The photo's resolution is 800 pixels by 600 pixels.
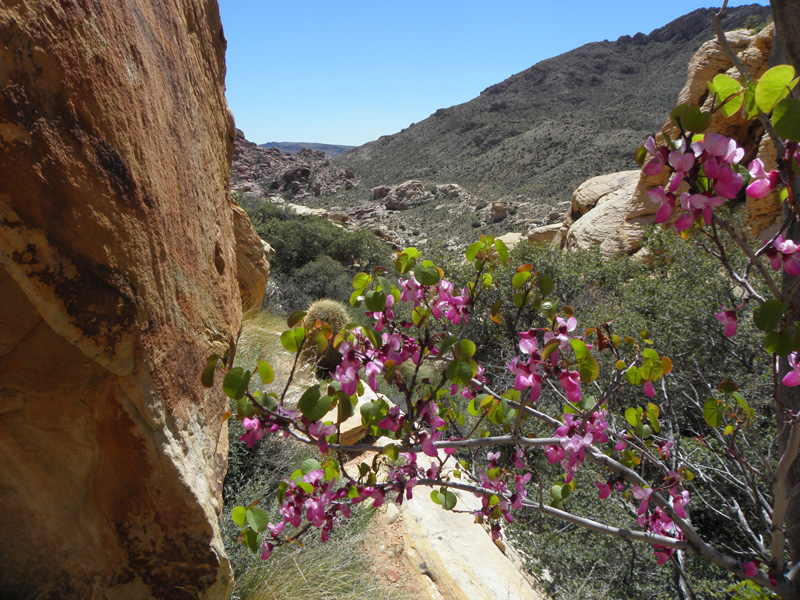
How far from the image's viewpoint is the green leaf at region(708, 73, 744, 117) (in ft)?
2.92

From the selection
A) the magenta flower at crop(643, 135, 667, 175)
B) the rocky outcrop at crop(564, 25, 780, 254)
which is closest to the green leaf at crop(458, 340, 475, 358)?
the magenta flower at crop(643, 135, 667, 175)

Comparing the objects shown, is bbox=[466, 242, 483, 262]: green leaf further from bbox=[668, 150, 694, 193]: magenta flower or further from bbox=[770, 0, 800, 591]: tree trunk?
bbox=[770, 0, 800, 591]: tree trunk

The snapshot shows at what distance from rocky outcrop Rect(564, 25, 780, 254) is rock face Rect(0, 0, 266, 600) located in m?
9.08

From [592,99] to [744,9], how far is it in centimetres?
1921

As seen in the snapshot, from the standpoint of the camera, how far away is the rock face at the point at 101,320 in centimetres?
138

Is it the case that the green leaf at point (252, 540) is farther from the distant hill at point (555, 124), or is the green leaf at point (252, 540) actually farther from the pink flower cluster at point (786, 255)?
the distant hill at point (555, 124)

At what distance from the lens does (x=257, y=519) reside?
3.93 feet

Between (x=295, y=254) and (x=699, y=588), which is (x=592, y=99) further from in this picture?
(x=699, y=588)

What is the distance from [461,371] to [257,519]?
2.15 feet

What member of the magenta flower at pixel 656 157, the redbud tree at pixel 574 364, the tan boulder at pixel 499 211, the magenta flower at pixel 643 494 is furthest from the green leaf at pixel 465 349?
the tan boulder at pixel 499 211

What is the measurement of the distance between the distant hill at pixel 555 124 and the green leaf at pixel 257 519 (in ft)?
95.7

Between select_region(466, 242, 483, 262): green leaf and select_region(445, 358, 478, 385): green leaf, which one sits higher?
select_region(466, 242, 483, 262): green leaf

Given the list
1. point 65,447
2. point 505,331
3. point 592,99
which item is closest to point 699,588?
point 65,447

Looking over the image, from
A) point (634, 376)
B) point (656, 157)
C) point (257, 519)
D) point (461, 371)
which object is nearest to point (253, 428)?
point (257, 519)
